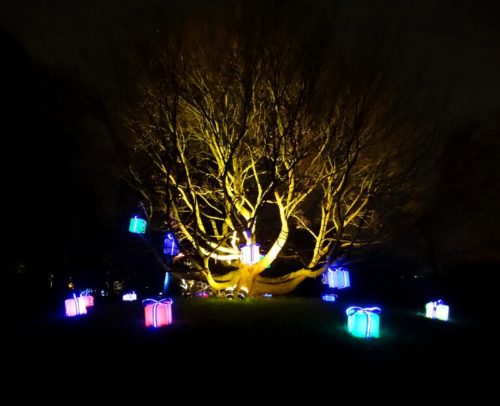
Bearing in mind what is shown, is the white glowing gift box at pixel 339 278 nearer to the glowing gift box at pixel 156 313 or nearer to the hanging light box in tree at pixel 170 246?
the hanging light box in tree at pixel 170 246

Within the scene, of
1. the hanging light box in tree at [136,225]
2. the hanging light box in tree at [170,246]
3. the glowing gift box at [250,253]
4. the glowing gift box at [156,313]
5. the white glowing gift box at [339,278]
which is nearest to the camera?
the glowing gift box at [156,313]

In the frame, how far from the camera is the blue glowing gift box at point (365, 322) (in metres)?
8.64

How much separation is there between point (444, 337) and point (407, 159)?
17.6ft

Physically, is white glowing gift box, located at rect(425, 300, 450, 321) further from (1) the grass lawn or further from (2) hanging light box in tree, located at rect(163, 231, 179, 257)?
(2) hanging light box in tree, located at rect(163, 231, 179, 257)

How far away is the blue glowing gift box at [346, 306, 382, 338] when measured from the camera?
8641 millimetres

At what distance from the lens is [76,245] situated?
18703 millimetres

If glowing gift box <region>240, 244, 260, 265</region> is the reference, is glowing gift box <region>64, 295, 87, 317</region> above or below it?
below

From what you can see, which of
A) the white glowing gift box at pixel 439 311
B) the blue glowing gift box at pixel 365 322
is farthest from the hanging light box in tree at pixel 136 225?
the white glowing gift box at pixel 439 311

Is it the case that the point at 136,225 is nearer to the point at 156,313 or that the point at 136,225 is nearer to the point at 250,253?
the point at 250,253

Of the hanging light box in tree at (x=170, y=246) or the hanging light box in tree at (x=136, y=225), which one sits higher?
the hanging light box in tree at (x=136, y=225)

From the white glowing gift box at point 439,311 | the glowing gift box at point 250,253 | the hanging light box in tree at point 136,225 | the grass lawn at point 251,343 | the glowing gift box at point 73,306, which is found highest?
the hanging light box in tree at point 136,225

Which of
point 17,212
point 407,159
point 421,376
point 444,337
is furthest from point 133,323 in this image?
point 407,159

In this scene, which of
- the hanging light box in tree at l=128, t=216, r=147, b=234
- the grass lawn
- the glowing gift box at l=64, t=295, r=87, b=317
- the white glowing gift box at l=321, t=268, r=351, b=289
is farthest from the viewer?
the white glowing gift box at l=321, t=268, r=351, b=289

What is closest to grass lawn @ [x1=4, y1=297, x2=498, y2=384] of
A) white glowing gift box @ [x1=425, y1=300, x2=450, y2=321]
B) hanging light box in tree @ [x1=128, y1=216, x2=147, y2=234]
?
white glowing gift box @ [x1=425, y1=300, x2=450, y2=321]
